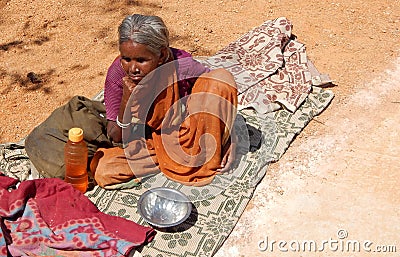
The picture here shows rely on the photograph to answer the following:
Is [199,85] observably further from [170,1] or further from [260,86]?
[170,1]

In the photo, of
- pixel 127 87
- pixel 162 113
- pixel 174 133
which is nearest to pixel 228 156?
pixel 174 133

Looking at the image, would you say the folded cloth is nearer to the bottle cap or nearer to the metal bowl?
the metal bowl

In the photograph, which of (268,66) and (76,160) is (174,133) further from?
(268,66)

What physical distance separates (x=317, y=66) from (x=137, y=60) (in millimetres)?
2141

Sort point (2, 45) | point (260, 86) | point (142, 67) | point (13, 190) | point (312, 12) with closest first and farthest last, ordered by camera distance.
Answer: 1. point (142, 67)
2. point (13, 190)
3. point (260, 86)
4. point (2, 45)
5. point (312, 12)

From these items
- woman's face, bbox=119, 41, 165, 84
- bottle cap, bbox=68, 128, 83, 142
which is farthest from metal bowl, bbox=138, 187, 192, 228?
woman's face, bbox=119, 41, 165, 84

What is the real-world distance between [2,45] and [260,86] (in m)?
2.50

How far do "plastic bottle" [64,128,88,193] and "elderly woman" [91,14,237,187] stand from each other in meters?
0.12

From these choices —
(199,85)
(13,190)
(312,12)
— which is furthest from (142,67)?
(312,12)

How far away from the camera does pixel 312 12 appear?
19.0 feet

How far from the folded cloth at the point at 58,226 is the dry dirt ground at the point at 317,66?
2.07 feet

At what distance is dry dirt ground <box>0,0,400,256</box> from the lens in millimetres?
3750

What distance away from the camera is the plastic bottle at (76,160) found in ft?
11.8

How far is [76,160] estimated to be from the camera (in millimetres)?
3730
